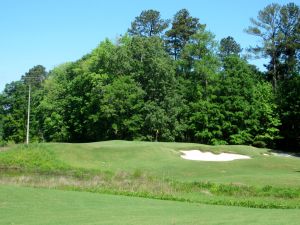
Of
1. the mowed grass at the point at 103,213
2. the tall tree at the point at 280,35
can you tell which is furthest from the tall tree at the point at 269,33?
the mowed grass at the point at 103,213

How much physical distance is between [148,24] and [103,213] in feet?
224

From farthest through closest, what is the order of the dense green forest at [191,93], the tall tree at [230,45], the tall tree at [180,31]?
the tall tree at [230,45] → the tall tree at [180,31] → the dense green forest at [191,93]

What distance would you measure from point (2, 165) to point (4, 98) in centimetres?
6534

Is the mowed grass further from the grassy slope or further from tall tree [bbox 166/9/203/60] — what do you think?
tall tree [bbox 166/9/203/60]

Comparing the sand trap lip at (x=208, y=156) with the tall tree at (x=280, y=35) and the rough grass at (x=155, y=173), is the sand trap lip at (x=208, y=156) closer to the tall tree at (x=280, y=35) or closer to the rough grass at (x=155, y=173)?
the rough grass at (x=155, y=173)

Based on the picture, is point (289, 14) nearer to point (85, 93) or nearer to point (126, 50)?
point (126, 50)

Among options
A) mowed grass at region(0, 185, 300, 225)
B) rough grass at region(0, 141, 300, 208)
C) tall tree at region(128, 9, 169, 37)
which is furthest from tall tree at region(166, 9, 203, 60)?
mowed grass at region(0, 185, 300, 225)

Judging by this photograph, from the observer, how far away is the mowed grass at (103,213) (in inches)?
468

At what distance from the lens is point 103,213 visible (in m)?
13.9

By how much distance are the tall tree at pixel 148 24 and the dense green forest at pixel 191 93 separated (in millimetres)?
10426

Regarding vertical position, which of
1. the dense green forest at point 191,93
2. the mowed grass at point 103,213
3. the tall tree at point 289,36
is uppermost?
the tall tree at point 289,36

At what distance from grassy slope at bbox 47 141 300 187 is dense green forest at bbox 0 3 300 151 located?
17.7 metres

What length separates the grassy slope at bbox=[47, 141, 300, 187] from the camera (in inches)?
1056

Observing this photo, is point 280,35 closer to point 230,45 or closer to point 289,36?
point 289,36
